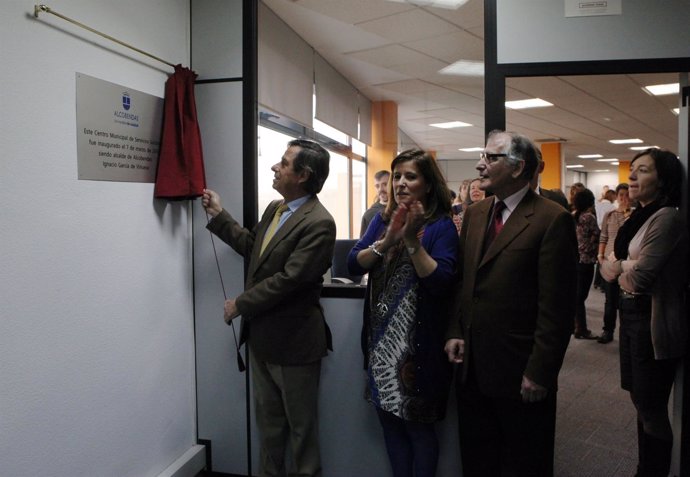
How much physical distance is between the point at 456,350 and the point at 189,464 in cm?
133

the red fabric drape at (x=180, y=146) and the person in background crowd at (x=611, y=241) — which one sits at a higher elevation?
the red fabric drape at (x=180, y=146)

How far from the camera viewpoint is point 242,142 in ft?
7.11

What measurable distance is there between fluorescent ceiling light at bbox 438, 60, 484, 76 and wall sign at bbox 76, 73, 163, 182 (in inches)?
129

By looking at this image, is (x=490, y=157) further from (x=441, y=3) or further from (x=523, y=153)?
(x=441, y=3)

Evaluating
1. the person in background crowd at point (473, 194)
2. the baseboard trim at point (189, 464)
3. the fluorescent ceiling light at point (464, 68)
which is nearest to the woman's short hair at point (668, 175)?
the person in background crowd at point (473, 194)

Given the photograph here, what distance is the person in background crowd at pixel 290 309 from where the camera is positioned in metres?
1.79

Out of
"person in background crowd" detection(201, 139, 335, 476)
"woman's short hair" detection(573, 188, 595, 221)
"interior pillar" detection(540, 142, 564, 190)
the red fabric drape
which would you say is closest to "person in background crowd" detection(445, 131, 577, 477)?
"person in background crowd" detection(201, 139, 335, 476)

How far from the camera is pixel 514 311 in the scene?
1475 mm

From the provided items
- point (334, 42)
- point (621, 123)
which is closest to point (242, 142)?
point (334, 42)

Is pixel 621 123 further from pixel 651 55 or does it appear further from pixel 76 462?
pixel 76 462

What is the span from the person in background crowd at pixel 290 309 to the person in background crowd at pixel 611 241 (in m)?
2.63

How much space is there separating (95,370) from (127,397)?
216 mm

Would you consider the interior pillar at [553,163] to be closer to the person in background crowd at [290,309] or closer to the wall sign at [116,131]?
the person in background crowd at [290,309]

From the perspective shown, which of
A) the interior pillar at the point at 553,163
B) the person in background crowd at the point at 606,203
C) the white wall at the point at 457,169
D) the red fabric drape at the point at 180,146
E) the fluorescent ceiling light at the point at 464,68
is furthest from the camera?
the white wall at the point at 457,169
